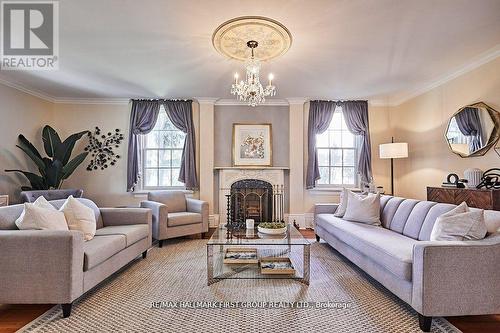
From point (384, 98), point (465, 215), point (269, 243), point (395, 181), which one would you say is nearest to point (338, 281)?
point (269, 243)

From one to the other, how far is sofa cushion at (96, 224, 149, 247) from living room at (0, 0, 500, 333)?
27 millimetres

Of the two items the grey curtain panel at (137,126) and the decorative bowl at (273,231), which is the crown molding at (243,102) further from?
the decorative bowl at (273,231)

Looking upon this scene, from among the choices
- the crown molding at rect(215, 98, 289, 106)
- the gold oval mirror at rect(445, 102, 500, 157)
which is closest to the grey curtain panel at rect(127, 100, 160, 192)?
the crown molding at rect(215, 98, 289, 106)

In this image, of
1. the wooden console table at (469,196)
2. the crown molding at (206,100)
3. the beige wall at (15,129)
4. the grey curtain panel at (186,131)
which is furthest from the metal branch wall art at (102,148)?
the wooden console table at (469,196)

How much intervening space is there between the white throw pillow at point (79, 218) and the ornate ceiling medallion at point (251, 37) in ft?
7.44

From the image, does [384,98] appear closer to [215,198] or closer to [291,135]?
[291,135]

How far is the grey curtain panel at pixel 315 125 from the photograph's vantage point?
5316 millimetres

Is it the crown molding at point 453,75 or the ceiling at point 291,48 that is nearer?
the ceiling at point 291,48

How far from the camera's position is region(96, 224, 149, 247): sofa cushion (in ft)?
9.62

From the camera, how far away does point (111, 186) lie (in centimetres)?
529

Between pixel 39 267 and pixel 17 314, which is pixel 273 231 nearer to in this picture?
pixel 39 267

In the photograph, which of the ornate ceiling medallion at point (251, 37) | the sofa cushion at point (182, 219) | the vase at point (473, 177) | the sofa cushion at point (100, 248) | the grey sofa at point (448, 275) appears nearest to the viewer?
the grey sofa at point (448, 275)

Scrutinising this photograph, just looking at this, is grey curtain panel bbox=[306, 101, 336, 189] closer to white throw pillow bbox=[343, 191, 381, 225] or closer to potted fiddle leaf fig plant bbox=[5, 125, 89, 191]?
white throw pillow bbox=[343, 191, 381, 225]

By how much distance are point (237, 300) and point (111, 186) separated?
4.05m
